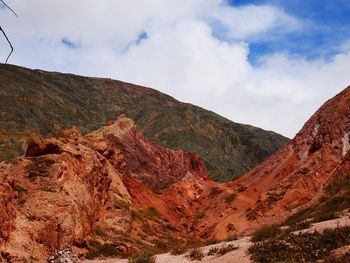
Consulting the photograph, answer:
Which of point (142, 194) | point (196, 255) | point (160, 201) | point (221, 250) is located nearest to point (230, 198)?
point (160, 201)

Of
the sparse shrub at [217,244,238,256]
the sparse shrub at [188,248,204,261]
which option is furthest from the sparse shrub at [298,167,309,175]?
the sparse shrub at [217,244,238,256]

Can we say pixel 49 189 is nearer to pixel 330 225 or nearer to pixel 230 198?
pixel 330 225

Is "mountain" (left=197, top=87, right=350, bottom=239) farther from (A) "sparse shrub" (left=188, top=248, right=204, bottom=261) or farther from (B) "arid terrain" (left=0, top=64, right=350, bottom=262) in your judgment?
(A) "sparse shrub" (left=188, top=248, right=204, bottom=261)

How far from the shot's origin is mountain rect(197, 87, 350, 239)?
3569 cm

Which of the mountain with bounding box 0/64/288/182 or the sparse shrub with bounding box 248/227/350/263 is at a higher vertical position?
the mountain with bounding box 0/64/288/182

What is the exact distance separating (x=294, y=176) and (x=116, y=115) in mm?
80728

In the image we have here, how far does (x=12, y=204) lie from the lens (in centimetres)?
2052

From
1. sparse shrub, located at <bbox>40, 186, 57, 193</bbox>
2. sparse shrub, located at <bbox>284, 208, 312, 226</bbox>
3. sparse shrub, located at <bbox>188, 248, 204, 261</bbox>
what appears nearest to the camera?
Result: sparse shrub, located at <bbox>188, 248, 204, 261</bbox>

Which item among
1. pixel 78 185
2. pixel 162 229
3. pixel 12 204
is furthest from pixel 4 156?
pixel 12 204

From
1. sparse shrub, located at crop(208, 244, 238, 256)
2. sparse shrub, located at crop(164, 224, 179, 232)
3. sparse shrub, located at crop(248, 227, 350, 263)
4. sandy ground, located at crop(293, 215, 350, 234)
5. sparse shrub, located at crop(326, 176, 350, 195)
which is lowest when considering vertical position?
sparse shrub, located at crop(164, 224, 179, 232)

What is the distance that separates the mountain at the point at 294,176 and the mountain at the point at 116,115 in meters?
Answer: 28.7

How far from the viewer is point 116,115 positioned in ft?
377

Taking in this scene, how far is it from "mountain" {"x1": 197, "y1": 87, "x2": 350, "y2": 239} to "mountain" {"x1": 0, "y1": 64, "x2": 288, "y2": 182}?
28.7 m

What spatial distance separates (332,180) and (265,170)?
61.4ft
